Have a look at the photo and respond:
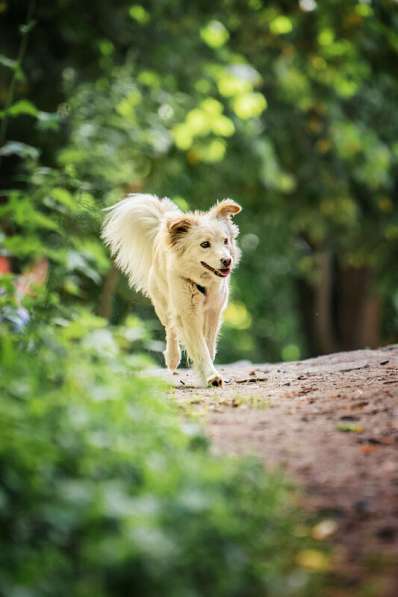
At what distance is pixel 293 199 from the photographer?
55.0 feet

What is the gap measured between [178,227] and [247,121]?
333 inches

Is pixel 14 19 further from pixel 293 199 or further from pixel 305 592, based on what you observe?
pixel 305 592

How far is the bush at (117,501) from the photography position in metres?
2.97

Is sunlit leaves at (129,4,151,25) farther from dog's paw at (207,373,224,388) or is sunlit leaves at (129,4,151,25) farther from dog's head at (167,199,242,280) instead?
dog's paw at (207,373,224,388)

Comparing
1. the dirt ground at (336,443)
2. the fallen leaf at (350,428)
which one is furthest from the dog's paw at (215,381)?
the fallen leaf at (350,428)

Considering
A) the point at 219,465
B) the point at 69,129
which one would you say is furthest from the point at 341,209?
the point at 219,465

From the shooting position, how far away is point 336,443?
15.1 ft

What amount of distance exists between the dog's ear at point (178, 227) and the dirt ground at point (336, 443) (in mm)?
1273

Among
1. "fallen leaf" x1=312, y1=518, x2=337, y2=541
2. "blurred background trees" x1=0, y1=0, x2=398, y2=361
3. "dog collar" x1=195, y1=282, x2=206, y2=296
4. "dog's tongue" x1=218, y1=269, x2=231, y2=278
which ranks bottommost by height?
"fallen leaf" x1=312, y1=518, x2=337, y2=541

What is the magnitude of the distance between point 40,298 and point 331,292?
14237 mm

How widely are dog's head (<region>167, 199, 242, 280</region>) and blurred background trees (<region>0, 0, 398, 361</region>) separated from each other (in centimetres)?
334

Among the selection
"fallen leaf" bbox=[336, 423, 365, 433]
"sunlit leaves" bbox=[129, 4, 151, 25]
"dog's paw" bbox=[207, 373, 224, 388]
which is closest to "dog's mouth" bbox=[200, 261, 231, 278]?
"dog's paw" bbox=[207, 373, 224, 388]

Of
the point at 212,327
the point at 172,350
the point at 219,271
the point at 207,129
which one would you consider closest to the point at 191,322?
the point at 212,327

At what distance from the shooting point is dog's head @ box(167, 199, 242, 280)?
7.25 m
